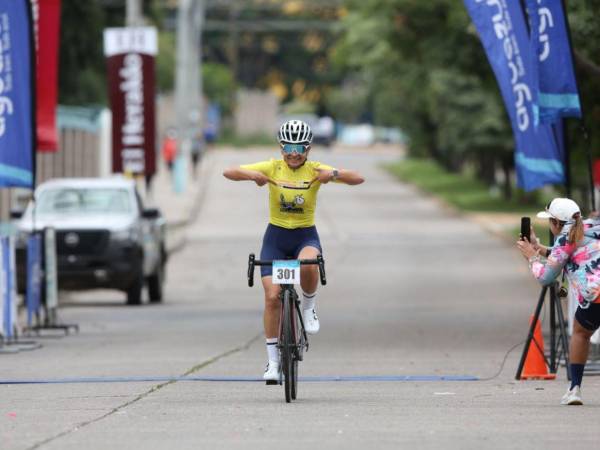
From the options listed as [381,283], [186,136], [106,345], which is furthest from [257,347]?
[186,136]

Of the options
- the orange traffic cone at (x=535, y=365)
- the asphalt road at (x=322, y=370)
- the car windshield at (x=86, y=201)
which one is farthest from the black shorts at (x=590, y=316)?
the car windshield at (x=86, y=201)

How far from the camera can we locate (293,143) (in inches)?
533

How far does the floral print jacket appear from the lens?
12.9 metres

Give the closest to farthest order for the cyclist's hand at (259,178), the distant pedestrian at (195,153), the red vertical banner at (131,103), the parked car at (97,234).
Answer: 1. the cyclist's hand at (259,178)
2. the parked car at (97,234)
3. the red vertical banner at (131,103)
4. the distant pedestrian at (195,153)

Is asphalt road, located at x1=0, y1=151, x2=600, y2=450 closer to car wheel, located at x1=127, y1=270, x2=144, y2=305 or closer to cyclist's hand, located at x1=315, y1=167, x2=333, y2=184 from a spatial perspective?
car wheel, located at x1=127, y1=270, x2=144, y2=305

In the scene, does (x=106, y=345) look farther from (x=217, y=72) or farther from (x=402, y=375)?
(x=217, y=72)

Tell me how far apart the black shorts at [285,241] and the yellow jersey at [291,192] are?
58mm

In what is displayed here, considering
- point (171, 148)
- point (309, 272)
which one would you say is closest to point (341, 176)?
point (309, 272)

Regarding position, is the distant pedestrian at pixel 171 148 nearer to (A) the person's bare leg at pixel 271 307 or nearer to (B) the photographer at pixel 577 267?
(A) the person's bare leg at pixel 271 307

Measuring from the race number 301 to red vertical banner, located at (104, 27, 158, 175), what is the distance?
76.7 ft

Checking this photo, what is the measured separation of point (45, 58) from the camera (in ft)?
78.8

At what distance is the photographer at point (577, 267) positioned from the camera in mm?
12938

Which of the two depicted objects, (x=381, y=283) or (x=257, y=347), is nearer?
(x=257, y=347)

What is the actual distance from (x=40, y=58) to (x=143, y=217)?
14.1 feet
